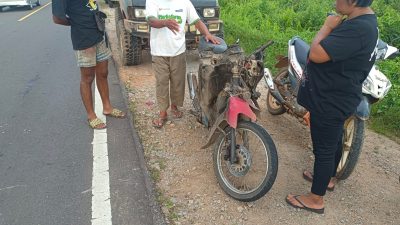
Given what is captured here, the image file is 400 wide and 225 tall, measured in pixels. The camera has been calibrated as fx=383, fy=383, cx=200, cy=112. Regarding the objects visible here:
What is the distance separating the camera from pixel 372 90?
10.7 feet

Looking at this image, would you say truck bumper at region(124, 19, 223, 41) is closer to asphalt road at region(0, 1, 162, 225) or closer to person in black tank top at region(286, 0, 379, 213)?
asphalt road at region(0, 1, 162, 225)

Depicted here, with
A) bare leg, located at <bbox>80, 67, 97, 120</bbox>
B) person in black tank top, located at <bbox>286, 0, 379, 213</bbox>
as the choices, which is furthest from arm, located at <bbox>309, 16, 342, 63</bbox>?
bare leg, located at <bbox>80, 67, 97, 120</bbox>

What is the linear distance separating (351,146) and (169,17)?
226cm

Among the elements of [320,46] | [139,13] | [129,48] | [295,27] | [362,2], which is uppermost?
[362,2]

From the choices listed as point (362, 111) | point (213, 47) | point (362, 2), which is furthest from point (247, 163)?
point (362, 2)

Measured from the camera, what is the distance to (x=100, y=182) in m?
3.61

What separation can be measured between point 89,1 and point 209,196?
2562 mm

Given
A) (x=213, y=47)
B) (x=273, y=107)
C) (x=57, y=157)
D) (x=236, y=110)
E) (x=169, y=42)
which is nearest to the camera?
(x=236, y=110)

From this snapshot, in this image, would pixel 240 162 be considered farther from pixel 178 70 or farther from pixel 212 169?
pixel 178 70

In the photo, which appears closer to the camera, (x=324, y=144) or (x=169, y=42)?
(x=324, y=144)

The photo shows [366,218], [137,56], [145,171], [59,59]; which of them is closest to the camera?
[366,218]

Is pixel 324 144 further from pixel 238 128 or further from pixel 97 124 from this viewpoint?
pixel 97 124

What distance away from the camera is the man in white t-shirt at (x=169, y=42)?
407 cm

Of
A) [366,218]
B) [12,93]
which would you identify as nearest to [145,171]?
[366,218]
